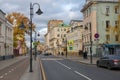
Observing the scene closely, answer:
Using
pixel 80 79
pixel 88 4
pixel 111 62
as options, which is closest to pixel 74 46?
pixel 88 4

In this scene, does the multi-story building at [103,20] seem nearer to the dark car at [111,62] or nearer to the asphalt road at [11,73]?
the dark car at [111,62]

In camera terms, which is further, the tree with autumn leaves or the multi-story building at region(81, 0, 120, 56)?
the tree with autumn leaves

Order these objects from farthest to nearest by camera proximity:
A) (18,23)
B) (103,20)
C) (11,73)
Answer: (18,23), (103,20), (11,73)

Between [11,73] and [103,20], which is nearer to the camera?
[11,73]

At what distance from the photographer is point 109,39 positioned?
246ft

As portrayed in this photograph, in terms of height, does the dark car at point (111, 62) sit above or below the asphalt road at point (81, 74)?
above

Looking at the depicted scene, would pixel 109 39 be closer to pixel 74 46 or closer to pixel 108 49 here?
pixel 108 49

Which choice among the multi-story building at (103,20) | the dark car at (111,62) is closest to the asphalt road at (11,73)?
the dark car at (111,62)

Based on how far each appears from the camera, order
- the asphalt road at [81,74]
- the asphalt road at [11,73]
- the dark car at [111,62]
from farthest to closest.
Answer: the dark car at [111,62] → the asphalt road at [11,73] → the asphalt road at [81,74]

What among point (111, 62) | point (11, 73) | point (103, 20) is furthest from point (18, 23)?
point (11, 73)

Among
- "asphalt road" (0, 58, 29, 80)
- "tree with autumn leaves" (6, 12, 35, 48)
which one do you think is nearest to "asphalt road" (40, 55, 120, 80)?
"asphalt road" (0, 58, 29, 80)

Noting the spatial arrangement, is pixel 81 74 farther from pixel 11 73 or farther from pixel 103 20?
pixel 103 20

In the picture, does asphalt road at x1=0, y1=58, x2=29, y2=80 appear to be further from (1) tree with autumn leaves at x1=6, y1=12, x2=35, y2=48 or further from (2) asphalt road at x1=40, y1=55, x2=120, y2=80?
(1) tree with autumn leaves at x1=6, y1=12, x2=35, y2=48

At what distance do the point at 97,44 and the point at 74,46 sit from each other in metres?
34.2
